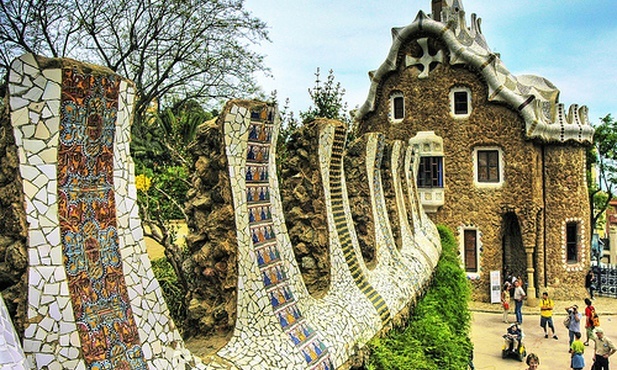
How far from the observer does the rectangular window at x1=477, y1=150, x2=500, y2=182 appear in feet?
56.3

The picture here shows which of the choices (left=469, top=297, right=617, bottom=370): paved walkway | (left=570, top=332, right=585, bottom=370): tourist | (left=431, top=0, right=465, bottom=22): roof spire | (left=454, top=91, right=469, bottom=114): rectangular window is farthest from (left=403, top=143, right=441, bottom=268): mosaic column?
(left=431, top=0, right=465, bottom=22): roof spire

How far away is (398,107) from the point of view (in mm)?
18469

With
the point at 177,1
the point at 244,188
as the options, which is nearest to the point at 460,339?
the point at 244,188

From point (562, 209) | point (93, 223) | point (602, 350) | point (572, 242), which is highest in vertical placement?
point (93, 223)

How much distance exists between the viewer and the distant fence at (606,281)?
1806cm

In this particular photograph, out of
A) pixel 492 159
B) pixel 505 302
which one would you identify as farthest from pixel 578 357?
pixel 492 159

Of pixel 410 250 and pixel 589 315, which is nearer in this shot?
pixel 410 250

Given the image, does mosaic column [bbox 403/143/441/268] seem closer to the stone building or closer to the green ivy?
the green ivy

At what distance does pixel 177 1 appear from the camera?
45.6 ft

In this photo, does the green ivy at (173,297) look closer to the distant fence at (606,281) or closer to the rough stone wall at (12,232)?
the rough stone wall at (12,232)

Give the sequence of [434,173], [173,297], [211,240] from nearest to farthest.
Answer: [211,240]
[173,297]
[434,173]

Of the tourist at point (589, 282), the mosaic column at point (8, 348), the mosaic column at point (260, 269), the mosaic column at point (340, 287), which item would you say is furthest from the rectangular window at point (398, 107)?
the mosaic column at point (8, 348)

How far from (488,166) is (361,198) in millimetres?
11119

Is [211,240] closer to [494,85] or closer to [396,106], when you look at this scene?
[494,85]
